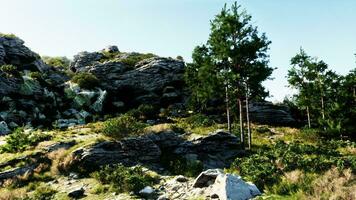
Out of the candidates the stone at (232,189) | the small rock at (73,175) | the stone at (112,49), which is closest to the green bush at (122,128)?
the small rock at (73,175)

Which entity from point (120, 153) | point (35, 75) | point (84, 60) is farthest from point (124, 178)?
point (84, 60)

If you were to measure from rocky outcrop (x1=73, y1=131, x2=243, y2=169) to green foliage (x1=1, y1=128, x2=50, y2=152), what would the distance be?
5001 mm

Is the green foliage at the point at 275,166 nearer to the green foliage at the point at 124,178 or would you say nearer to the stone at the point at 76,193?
the green foliage at the point at 124,178

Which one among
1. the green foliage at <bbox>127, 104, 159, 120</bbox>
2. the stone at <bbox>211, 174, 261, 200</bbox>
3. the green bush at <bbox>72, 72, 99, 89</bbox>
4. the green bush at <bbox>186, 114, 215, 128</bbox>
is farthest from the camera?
the green bush at <bbox>72, 72, 99, 89</bbox>

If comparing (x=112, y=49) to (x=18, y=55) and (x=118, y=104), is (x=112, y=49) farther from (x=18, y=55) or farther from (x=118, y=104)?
(x=118, y=104)

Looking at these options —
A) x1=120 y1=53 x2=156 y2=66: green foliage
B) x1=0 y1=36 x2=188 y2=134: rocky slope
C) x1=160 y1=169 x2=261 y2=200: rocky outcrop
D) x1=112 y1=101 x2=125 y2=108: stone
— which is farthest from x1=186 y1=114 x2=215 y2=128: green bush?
x1=160 y1=169 x2=261 y2=200: rocky outcrop

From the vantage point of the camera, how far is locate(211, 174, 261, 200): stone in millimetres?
Result: 15703

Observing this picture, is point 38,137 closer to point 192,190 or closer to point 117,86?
point 192,190

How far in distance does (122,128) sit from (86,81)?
25.5m

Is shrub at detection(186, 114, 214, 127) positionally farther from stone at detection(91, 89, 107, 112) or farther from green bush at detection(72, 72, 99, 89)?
green bush at detection(72, 72, 99, 89)

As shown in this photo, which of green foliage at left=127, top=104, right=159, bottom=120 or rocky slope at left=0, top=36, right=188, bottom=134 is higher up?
rocky slope at left=0, top=36, right=188, bottom=134

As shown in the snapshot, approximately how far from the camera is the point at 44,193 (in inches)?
793

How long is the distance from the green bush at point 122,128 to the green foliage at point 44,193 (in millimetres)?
6967

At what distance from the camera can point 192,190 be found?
706 inches
